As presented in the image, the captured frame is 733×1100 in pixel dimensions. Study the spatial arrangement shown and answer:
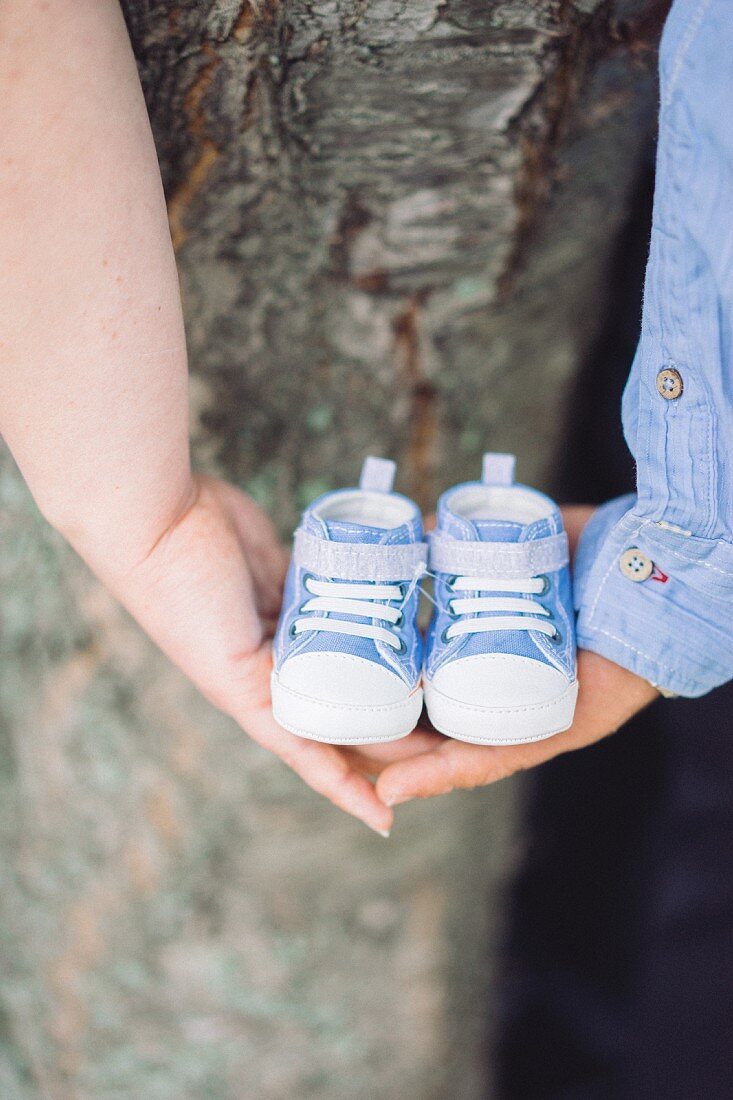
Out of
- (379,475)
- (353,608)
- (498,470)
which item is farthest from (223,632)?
(498,470)

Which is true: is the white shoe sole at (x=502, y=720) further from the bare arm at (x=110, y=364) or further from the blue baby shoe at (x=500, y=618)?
the bare arm at (x=110, y=364)

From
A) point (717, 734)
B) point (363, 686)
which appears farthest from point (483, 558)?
point (717, 734)

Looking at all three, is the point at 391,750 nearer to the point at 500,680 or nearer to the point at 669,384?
the point at 500,680

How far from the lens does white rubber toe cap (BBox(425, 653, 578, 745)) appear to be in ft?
3.22

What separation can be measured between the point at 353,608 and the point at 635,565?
342mm

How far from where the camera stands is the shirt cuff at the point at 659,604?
1.00m

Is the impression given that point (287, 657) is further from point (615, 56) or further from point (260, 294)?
point (615, 56)

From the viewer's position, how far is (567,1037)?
6.54 feet

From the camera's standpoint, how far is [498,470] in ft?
3.98

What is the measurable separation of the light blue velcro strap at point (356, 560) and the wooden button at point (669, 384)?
0.35 m

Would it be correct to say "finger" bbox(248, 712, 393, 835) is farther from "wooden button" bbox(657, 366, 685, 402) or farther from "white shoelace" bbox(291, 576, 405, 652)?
"wooden button" bbox(657, 366, 685, 402)

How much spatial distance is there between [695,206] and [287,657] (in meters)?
0.63

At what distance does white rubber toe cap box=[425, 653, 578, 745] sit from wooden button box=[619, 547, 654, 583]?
157mm

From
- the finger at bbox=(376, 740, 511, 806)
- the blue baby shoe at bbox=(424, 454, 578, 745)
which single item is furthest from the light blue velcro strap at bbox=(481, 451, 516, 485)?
the finger at bbox=(376, 740, 511, 806)
